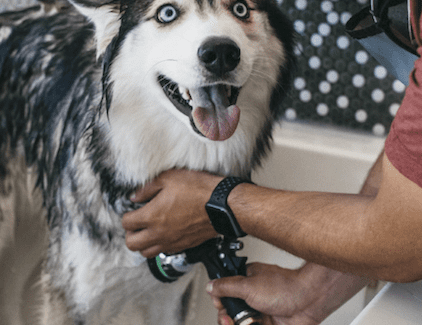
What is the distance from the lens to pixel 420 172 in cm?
58

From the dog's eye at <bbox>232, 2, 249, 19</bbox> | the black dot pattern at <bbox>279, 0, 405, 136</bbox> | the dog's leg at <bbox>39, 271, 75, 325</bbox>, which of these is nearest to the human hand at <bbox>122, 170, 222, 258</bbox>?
the dog's leg at <bbox>39, 271, 75, 325</bbox>

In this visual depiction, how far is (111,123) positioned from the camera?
980 mm

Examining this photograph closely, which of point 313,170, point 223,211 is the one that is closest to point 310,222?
point 223,211

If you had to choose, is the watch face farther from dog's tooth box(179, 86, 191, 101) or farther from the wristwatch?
dog's tooth box(179, 86, 191, 101)

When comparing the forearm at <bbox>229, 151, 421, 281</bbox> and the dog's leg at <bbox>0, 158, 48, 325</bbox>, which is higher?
the forearm at <bbox>229, 151, 421, 281</bbox>

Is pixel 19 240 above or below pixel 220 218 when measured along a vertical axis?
below

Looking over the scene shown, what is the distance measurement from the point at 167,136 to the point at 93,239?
12.1 inches

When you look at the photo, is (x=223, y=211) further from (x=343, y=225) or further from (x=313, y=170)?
(x=313, y=170)

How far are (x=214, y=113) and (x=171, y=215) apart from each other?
0.25 meters

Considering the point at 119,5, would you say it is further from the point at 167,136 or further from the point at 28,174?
the point at 28,174

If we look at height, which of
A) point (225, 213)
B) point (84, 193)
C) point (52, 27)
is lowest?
point (84, 193)

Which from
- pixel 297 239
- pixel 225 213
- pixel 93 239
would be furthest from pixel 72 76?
pixel 297 239

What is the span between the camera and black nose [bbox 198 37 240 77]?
0.78 metres

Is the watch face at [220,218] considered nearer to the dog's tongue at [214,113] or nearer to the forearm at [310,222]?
the forearm at [310,222]
